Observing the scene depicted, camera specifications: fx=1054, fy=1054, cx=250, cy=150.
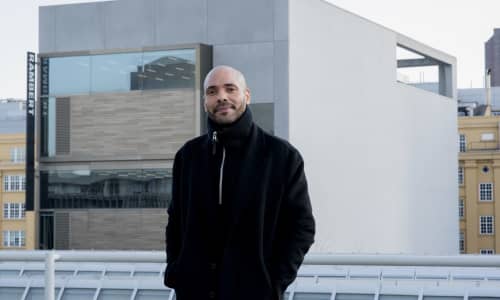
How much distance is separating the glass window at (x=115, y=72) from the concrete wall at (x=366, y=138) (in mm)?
4674

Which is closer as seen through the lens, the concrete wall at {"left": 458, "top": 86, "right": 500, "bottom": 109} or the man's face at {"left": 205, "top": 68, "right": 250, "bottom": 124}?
the man's face at {"left": 205, "top": 68, "right": 250, "bottom": 124}

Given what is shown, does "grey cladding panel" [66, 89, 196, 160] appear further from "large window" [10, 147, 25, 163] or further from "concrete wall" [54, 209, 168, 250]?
"large window" [10, 147, 25, 163]

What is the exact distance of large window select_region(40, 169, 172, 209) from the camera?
31.2 metres

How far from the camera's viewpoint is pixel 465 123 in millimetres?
72062

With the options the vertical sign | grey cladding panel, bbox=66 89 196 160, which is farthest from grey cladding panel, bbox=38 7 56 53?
grey cladding panel, bbox=66 89 196 160

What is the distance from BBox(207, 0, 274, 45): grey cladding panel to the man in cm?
2795

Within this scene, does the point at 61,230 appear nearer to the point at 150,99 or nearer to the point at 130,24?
the point at 150,99

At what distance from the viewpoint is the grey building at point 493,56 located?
11769 centimetres

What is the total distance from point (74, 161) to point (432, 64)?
2106 cm

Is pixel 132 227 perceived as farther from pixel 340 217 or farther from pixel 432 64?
pixel 432 64

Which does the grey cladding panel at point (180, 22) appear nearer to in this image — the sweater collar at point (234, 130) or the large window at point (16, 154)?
the sweater collar at point (234, 130)

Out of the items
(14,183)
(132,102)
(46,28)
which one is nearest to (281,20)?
(132,102)

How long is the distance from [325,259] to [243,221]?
142cm

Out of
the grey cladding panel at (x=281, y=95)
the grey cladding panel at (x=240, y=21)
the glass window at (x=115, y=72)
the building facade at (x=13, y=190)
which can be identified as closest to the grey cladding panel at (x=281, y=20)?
the grey cladding panel at (x=240, y=21)
